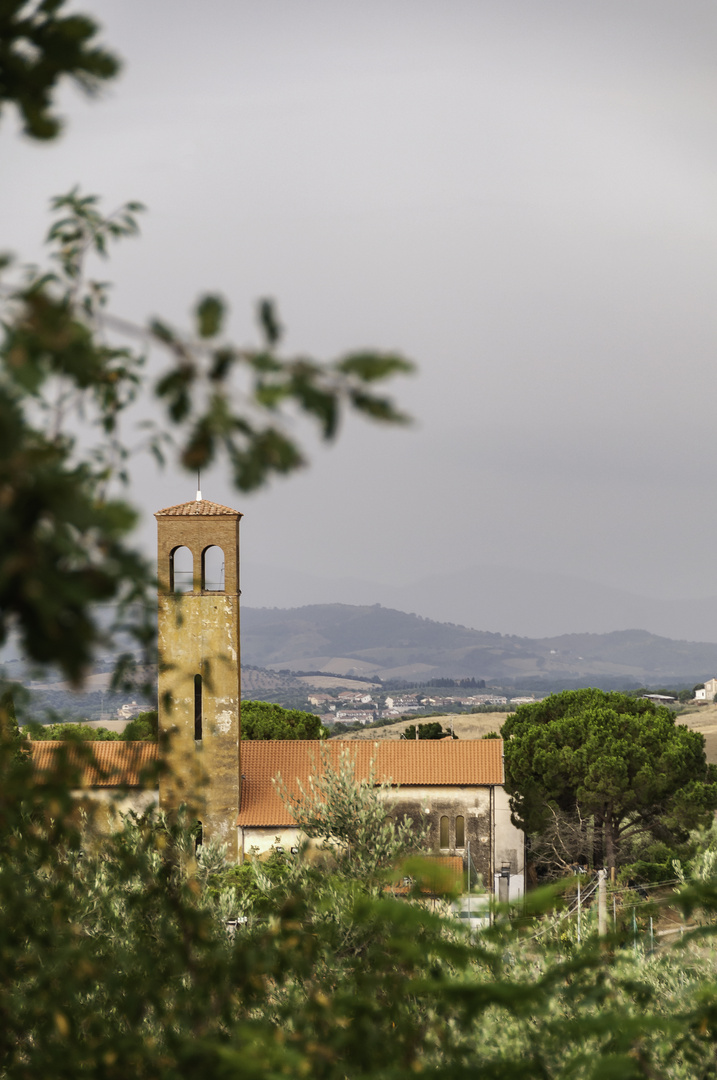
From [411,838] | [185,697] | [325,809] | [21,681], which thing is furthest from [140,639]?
[185,697]

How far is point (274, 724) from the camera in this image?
145 ft

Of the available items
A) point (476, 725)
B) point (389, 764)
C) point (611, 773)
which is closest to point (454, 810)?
point (389, 764)

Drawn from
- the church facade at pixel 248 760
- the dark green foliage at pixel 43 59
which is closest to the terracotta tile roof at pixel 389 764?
the church facade at pixel 248 760

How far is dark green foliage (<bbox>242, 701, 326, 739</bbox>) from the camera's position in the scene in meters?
43.6

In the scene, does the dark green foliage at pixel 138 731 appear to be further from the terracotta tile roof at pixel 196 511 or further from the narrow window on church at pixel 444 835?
the narrow window on church at pixel 444 835

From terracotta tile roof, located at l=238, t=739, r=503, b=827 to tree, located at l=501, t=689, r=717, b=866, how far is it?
1005mm

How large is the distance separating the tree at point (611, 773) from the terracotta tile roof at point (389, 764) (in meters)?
1.00

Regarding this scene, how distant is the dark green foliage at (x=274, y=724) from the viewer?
43562mm

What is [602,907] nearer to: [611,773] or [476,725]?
[611,773]

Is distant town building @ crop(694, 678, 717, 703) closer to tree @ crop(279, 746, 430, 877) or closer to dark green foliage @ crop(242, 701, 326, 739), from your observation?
dark green foliage @ crop(242, 701, 326, 739)

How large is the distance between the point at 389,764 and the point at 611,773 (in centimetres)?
761

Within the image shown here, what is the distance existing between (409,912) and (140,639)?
1072 millimetres

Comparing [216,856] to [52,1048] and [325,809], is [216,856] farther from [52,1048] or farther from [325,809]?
[52,1048]

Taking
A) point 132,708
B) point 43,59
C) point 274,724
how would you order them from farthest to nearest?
point 274,724
point 132,708
point 43,59
